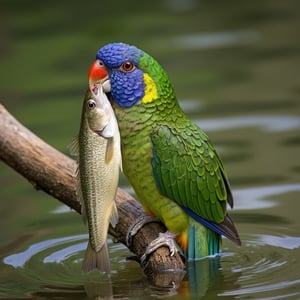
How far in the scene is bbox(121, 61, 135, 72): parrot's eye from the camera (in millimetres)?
5039

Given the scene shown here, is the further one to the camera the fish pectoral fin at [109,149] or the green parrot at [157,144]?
the green parrot at [157,144]

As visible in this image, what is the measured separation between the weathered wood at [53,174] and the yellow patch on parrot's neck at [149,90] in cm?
59

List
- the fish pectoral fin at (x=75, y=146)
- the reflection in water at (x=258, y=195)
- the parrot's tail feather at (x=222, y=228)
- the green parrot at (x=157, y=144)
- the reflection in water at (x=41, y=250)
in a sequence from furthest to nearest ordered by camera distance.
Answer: the reflection in water at (x=258, y=195)
the reflection in water at (x=41, y=250)
the parrot's tail feather at (x=222, y=228)
the green parrot at (x=157, y=144)
the fish pectoral fin at (x=75, y=146)

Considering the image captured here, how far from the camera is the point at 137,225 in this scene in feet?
17.0

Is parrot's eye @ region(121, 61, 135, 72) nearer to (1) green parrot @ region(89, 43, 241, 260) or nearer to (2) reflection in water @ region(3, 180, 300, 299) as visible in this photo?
(1) green parrot @ region(89, 43, 241, 260)

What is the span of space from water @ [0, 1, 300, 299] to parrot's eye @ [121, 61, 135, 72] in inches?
41.0

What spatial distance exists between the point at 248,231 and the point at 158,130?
1.15m

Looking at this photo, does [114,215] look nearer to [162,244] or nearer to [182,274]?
[162,244]

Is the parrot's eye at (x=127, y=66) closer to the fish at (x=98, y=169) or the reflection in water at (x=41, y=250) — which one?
the fish at (x=98, y=169)

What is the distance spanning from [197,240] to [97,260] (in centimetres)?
53

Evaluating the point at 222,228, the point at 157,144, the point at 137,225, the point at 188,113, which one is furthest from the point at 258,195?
the point at 188,113

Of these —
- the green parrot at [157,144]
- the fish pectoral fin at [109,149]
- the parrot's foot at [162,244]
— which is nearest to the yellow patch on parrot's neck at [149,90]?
the green parrot at [157,144]

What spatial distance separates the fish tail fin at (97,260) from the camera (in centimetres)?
494

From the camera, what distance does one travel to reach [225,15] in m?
11.8
